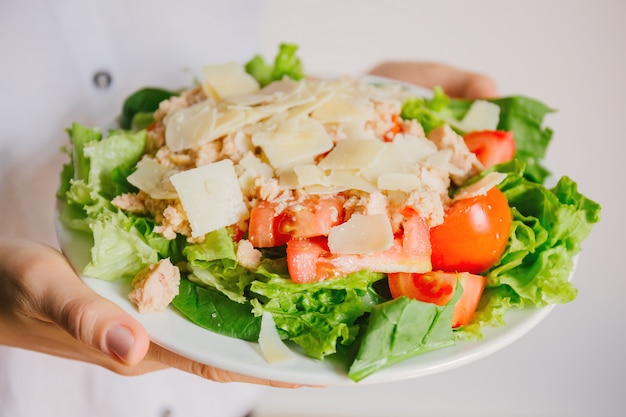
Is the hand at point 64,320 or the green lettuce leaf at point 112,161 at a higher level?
the green lettuce leaf at point 112,161

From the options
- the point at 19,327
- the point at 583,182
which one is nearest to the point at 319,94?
the point at 19,327

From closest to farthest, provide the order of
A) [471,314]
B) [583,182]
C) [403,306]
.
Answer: [403,306], [471,314], [583,182]

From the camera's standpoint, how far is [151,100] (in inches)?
93.2

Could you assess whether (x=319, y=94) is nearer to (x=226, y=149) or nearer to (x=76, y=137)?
(x=226, y=149)

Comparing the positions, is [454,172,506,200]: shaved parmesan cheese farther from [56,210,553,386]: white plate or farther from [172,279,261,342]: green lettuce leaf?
[172,279,261,342]: green lettuce leaf

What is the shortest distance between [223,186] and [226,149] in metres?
0.18

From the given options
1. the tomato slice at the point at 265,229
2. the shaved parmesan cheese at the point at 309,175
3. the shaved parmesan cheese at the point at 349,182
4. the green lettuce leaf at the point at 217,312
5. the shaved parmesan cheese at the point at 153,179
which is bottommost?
the green lettuce leaf at the point at 217,312

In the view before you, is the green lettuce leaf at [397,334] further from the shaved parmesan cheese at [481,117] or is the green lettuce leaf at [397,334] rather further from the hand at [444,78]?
the hand at [444,78]

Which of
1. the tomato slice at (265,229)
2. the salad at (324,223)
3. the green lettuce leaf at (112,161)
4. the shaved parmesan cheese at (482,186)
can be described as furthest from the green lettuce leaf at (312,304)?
the green lettuce leaf at (112,161)

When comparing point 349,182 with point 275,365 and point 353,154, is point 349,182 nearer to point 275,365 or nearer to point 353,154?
point 353,154

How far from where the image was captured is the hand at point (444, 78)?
8.58 ft

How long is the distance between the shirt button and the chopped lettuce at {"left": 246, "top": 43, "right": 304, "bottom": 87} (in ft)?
1.69

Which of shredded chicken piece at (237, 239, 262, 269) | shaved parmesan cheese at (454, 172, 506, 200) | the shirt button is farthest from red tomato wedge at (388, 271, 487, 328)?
the shirt button

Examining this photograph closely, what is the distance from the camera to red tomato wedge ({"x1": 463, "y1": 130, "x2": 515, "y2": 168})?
1963 mm
